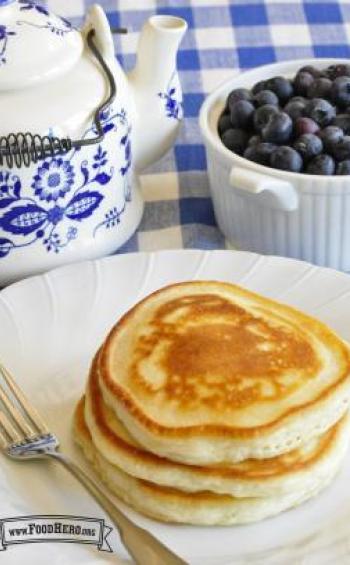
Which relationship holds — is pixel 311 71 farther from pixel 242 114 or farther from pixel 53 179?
pixel 53 179

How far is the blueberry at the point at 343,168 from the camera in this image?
1076mm

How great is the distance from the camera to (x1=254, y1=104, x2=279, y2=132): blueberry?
3.67ft

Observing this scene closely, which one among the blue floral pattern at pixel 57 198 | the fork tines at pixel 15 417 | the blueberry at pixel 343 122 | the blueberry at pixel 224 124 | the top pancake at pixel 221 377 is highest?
the blueberry at pixel 343 122

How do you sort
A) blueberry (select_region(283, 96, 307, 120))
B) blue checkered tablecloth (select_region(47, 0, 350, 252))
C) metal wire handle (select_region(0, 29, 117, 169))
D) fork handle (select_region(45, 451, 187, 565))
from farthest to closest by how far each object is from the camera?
blue checkered tablecloth (select_region(47, 0, 350, 252)) < blueberry (select_region(283, 96, 307, 120)) < metal wire handle (select_region(0, 29, 117, 169)) < fork handle (select_region(45, 451, 187, 565))

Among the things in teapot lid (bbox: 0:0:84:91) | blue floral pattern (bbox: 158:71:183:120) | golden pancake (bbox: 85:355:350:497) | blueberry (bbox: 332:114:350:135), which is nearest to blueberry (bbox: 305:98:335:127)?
blueberry (bbox: 332:114:350:135)

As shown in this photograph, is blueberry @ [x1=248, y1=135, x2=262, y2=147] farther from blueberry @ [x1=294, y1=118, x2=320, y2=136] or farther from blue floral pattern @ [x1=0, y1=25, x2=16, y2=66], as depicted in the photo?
blue floral pattern @ [x1=0, y1=25, x2=16, y2=66]

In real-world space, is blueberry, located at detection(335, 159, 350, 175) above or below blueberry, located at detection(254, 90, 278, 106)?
below

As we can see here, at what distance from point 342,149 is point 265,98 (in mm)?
130

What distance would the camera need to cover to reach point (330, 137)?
1083mm

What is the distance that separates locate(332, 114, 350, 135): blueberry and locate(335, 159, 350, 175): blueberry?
5 centimetres

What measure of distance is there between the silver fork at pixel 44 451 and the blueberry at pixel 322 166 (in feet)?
1.31

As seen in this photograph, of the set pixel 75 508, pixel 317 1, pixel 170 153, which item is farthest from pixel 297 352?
pixel 317 1

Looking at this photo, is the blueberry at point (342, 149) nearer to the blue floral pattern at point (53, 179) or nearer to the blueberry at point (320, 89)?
the blueberry at point (320, 89)

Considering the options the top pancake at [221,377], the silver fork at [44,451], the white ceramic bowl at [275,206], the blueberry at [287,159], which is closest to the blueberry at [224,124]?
the white ceramic bowl at [275,206]
